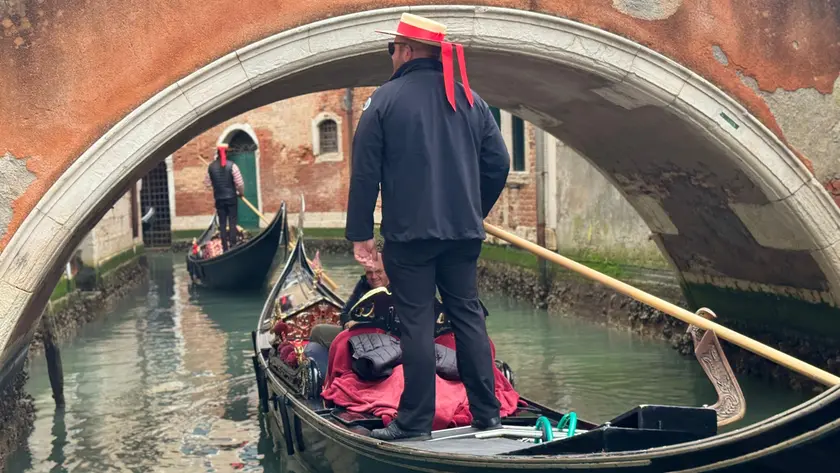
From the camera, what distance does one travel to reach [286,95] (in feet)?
13.0

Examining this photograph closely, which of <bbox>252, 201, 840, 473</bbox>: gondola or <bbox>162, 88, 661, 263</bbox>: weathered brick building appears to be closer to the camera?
<bbox>252, 201, 840, 473</bbox>: gondola

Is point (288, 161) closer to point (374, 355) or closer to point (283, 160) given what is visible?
point (283, 160)

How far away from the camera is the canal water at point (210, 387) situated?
11.7ft

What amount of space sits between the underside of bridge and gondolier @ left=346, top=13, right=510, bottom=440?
904 mm

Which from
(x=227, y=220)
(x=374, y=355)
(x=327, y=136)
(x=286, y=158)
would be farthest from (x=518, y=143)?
(x=286, y=158)

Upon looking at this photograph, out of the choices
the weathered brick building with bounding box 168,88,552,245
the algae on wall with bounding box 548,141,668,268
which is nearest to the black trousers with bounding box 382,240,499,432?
the algae on wall with bounding box 548,141,668,268

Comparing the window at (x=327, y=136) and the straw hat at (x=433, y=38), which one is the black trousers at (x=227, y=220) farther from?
the straw hat at (x=433, y=38)

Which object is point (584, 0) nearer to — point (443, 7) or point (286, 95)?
point (443, 7)

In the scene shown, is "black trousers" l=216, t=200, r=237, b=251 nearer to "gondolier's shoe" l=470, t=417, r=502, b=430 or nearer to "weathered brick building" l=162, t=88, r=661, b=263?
"weathered brick building" l=162, t=88, r=661, b=263

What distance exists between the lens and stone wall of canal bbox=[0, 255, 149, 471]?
145 inches

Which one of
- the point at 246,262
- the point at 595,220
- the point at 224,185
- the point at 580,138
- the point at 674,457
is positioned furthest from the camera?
the point at 224,185

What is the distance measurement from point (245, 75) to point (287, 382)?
91 cm

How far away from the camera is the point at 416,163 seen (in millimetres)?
2264

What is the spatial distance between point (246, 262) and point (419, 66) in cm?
580
